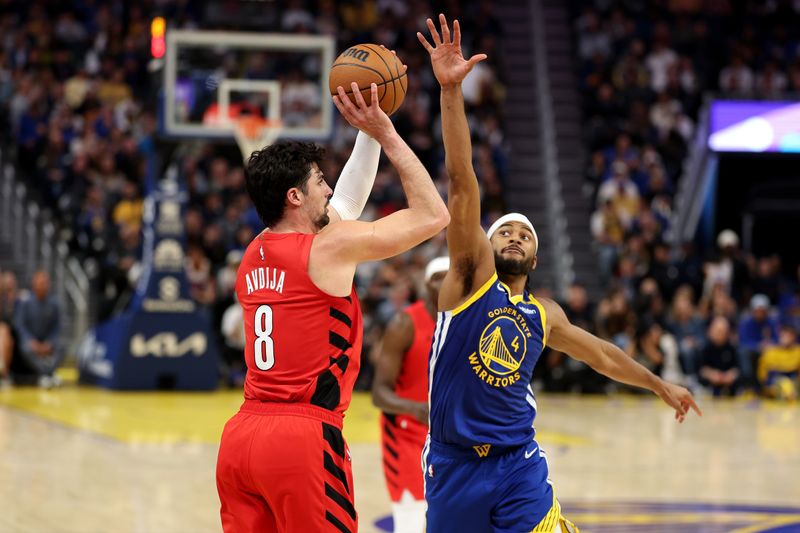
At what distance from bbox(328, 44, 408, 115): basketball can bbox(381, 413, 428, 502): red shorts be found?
2433 mm

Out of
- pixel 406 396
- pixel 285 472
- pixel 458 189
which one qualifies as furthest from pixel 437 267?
pixel 285 472

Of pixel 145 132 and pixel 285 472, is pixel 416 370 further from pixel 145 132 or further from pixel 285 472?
pixel 145 132

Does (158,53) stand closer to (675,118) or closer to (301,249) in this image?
(675,118)

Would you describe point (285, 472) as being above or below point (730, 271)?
above

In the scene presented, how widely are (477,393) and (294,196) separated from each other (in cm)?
120

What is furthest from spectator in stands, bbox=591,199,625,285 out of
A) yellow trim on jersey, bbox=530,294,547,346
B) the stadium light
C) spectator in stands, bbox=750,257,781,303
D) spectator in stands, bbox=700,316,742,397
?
yellow trim on jersey, bbox=530,294,547,346

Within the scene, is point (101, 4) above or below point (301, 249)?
above

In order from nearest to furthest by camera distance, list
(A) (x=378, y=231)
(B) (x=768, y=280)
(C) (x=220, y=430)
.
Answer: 1. (A) (x=378, y=231)
2. (C) (x=220, y=430)
3. (B) (x=768, y=280)

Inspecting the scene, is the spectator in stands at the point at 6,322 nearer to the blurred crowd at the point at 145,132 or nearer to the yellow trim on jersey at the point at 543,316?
the blurred crowd at the point at 145,132

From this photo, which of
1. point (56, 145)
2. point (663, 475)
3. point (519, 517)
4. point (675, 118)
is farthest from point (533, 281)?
point (519, 517)

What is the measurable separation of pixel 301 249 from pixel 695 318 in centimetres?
1558

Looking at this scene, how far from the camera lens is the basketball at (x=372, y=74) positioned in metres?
4.77

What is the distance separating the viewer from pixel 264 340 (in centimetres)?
445

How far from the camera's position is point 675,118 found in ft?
78.1
